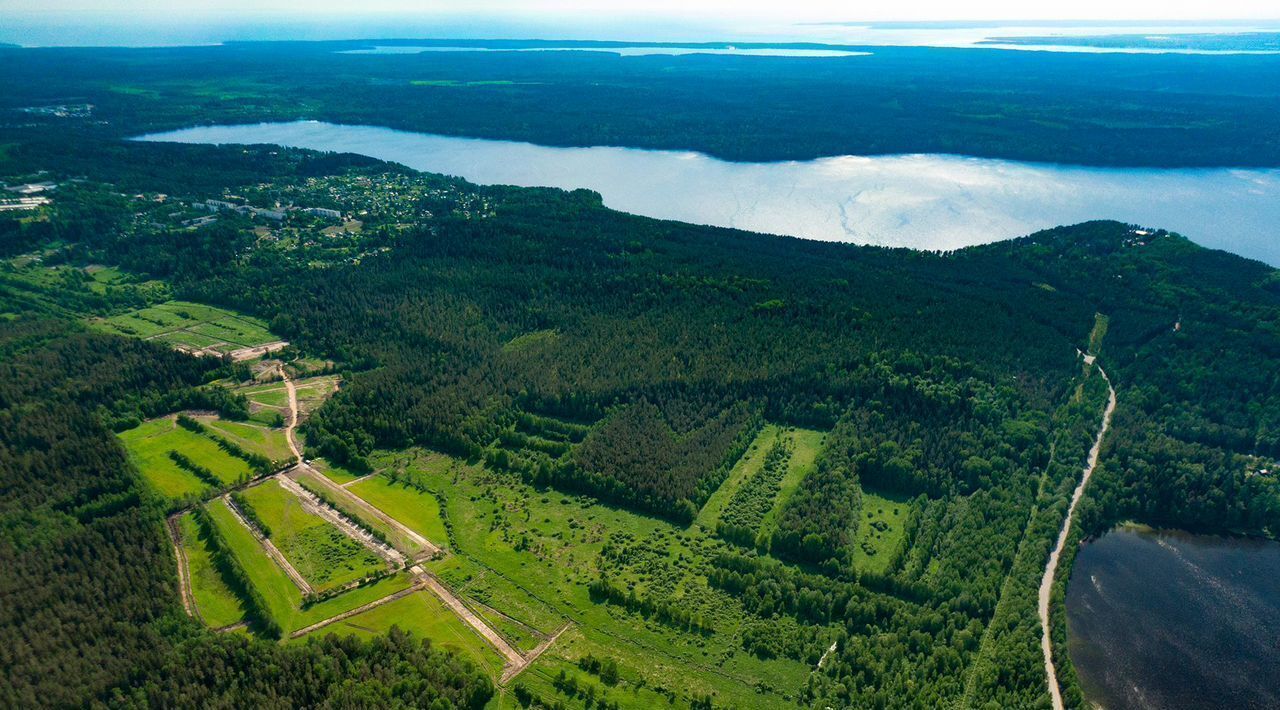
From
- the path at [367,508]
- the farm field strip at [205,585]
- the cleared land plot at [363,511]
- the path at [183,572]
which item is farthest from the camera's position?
the cleared land plot at [363,511]

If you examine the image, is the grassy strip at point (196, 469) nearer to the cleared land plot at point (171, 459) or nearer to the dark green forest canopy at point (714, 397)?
the cleared land plot at point (171, 459)

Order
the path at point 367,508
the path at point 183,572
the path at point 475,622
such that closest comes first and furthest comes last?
the path at point 475,622, the path at point 183,572, the path at point 367,508

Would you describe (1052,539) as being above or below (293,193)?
below

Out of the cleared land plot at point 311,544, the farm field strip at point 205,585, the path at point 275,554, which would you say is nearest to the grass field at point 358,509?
the cleared land plot at point 311,544

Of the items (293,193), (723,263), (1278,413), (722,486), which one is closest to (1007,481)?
(722,486)

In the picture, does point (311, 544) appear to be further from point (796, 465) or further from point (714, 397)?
point (796, 465)

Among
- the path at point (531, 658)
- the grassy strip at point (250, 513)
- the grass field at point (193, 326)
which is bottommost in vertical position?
the path at point (531, 658)

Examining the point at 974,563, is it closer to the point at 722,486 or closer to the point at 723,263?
the point at 722,486

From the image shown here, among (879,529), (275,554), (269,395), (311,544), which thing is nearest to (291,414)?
(269,395)
